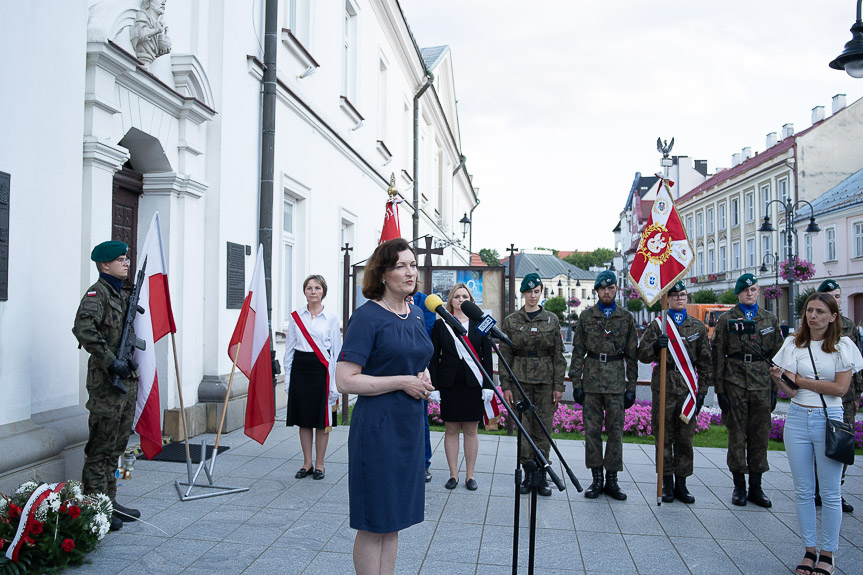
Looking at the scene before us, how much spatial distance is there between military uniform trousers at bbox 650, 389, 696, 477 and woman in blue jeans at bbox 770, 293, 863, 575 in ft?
4.77

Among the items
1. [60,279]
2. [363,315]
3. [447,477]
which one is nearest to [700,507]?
[447,477]

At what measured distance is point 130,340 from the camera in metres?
4.92

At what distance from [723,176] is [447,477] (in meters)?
53.6

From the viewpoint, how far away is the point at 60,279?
5426 millimetres

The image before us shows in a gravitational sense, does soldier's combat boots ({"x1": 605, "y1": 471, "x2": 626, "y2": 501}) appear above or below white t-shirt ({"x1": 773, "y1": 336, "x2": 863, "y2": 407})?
below

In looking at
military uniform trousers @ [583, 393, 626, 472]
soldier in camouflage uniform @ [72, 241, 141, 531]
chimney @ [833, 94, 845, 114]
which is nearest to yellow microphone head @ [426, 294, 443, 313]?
soldier in camouflage uniform @ [72, 241, 141, 531]

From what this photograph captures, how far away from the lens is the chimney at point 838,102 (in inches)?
1697

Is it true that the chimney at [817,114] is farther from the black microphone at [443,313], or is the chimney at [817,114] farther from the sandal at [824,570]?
the black microphone at [443,313]

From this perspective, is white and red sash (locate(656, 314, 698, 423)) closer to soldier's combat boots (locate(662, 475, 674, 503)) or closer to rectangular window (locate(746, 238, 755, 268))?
soldier's combat boots (locate(662, 475, 674, 503))

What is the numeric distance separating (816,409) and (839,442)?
0.27 m

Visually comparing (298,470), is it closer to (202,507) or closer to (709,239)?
(202,507)

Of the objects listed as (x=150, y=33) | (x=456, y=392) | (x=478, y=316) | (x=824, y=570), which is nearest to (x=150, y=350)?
(x=456, y=392)

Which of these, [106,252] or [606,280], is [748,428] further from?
[106,252]

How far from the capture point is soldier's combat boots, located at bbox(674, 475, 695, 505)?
5.87 metres
